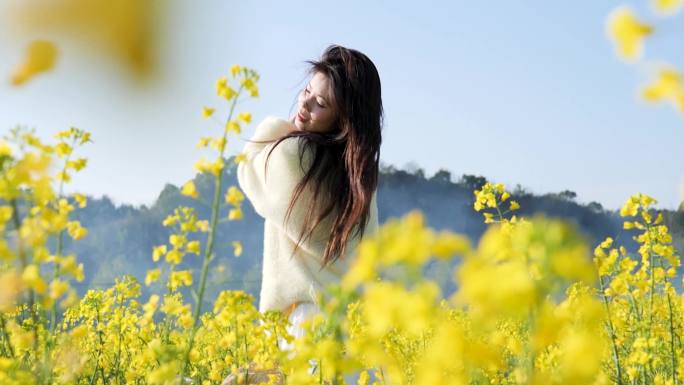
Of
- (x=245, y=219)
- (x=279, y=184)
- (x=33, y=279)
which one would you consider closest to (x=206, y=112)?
(x=33, y=279)

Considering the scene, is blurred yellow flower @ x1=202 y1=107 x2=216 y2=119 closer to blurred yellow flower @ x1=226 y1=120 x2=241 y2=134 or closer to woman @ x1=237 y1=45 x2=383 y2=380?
blurred yellow flower @ x1=226 y1=120 x2=241 y2=134

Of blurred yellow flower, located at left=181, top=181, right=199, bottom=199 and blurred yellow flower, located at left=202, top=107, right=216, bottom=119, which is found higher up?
blurred yellow flower, located at left=202, top=107, right=216, bottom=119

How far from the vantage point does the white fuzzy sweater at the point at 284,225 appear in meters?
2.83

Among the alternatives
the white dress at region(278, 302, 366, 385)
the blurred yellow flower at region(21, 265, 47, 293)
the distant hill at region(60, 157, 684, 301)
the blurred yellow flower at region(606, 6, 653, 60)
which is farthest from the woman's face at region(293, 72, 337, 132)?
the distant hill at region(60, 157, 684, 301)

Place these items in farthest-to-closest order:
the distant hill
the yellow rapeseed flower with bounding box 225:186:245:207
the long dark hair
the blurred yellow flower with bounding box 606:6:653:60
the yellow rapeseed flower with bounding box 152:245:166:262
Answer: the distant hill < the long dark hair < the yellow rapeseed flower with bounding box 152:245:166:262 < the yellow rapeseed flower with bounding box 225:186:245:207 < the blurred yellow flower with bounding box 606:6:653:60

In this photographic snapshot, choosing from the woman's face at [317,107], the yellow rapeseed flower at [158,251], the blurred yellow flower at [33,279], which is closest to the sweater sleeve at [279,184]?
the woman's face at [317,107]

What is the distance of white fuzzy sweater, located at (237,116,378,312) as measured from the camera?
9.29ft

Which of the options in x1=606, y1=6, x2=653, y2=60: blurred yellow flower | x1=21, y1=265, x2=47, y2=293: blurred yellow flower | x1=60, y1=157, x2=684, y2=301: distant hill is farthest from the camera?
x1=60, y1=157, x2=684, y2=301: distant hill

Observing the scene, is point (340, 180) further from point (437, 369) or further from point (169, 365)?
point (437, 369)

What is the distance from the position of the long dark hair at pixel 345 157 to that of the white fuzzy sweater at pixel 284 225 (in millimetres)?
34

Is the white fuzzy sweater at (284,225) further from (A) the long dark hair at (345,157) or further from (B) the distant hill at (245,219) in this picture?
(B) the distant hill at (245,219)

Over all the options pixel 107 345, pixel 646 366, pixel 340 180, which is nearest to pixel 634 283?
pixel 646 366

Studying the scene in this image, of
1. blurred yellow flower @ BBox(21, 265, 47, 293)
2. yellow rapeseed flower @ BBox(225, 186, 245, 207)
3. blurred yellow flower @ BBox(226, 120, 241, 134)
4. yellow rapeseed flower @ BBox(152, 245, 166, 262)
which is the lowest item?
blurred yellow flower @ BBox(21, 265, 47, 293)

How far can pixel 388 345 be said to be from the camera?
2326 millimetres
